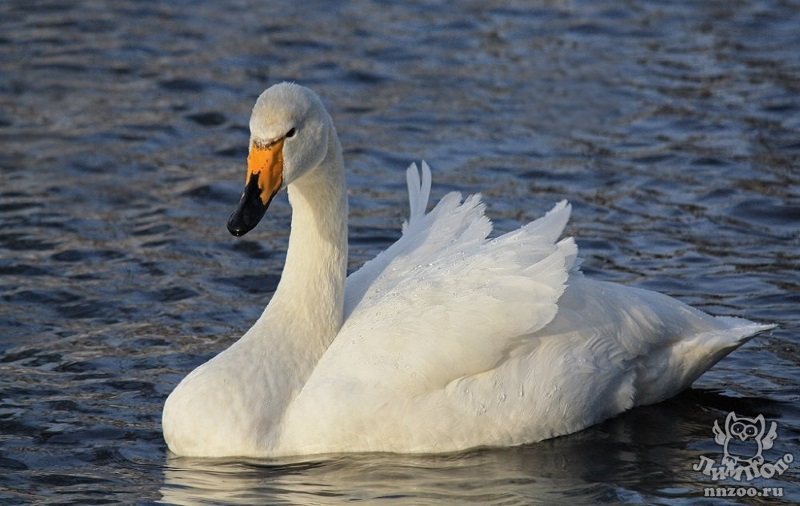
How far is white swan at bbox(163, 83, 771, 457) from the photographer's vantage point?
8094 mm

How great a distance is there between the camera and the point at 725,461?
8031 millimetres

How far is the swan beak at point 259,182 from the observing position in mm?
7965

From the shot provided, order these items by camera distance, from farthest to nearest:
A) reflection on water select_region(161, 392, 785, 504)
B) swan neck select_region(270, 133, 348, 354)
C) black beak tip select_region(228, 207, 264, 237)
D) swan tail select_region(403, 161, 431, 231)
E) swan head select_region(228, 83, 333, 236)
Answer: swan tail select_region(403, 161, 431, 231) → swan neck select_region(270, 133, 348, 354) → swan head select_region(228, 83, 333, 236) → black beak tip select_region(228, 207, 264, 237) → reflection on water select_region(161, 392, 785, 504)

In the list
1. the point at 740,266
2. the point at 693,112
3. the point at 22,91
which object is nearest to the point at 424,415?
the point at 740,266

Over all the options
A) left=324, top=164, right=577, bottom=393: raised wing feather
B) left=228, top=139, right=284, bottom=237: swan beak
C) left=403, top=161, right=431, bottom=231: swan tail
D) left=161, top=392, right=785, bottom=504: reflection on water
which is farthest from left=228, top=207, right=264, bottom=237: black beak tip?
left=403, top=161, right=431, bottom=231: swan tail

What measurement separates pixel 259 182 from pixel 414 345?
1.26 m

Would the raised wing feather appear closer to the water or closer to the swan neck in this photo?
the swan neck

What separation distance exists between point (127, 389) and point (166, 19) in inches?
376

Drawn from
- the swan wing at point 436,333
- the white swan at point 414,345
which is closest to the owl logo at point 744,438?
the white swan at point 414,345

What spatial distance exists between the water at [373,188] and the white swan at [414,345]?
0.18 m

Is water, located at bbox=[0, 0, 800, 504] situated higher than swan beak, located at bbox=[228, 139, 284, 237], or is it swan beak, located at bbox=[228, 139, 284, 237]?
swan beak, located at bbox=[228, 139, 284, 237]

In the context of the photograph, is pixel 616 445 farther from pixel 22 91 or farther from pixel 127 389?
pixel 22 91

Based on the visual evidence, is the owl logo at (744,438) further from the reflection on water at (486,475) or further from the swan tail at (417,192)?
the swan tail at (417,192)

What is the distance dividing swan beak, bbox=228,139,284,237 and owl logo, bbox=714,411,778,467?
9.59 feet
